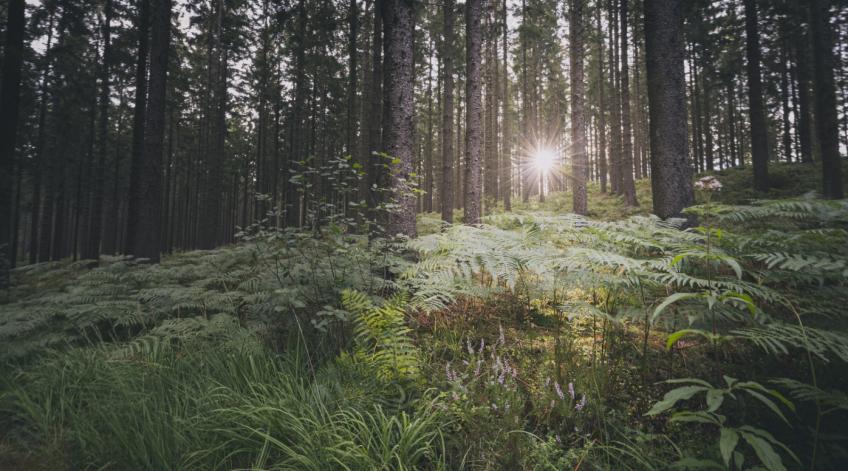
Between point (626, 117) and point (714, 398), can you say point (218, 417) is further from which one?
point (626, 117)

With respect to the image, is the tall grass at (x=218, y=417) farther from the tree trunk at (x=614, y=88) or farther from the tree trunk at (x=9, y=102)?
the tree trunk at (x=614, y=88)

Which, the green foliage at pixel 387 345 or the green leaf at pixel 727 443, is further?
the green foliage at pixel 387 345

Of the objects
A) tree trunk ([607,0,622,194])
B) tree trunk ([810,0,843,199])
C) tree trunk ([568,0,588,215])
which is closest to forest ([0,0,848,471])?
tree trunk ([568,0,588,215])

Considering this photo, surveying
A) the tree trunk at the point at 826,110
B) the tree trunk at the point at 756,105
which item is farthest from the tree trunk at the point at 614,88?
the tree trunk at the point at 826,110

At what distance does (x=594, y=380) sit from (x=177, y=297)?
15.8 feet

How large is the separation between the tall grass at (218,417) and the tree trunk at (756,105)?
55.9ft

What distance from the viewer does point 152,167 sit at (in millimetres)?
8281

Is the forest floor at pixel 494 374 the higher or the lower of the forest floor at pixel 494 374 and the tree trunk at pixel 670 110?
the lower

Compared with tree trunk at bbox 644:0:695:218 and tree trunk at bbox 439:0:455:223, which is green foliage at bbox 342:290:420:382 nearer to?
tree trunk at bbox 644:0:695:218

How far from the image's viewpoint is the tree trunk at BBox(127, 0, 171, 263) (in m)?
8.28

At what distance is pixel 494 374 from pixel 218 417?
205cm

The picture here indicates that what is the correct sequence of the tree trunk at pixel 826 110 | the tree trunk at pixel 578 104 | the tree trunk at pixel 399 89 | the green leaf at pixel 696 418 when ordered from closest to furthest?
the green leaf at pixel 696 418 < the tree trunk at pixel 399 89 < the tree trunk at pixel 826 110 < the tree trunk at pixel 578 104

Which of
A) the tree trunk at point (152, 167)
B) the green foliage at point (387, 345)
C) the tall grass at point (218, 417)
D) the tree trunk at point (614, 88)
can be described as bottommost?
the tall grass at point (218, 417)

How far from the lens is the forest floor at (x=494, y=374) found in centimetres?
194
